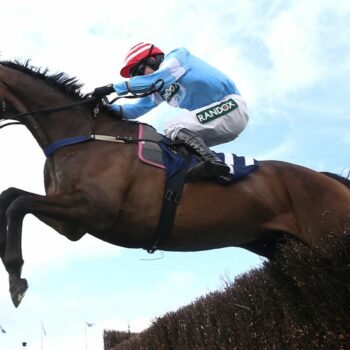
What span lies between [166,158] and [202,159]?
0.94 feet

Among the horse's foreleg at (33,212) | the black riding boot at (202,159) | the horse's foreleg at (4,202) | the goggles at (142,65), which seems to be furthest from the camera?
the goggles at (142,65)

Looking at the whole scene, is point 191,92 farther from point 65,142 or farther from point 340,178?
point 340,178

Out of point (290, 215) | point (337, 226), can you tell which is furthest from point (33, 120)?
point (337, 226)

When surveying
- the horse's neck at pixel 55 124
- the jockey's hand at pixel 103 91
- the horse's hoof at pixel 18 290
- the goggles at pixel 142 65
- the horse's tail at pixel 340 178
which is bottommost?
the horse's hoof at pixel 18 290

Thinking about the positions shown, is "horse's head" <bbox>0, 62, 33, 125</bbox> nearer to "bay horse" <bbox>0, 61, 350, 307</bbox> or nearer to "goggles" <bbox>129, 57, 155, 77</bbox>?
"bay horse" <bbox>0, 61, 350, 307</bbox>

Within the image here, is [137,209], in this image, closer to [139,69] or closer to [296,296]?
[139,69]

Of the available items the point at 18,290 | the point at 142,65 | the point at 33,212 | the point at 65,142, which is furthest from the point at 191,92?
the point at 18,290

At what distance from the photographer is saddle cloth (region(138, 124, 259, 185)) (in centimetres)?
449

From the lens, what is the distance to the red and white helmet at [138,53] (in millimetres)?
4863

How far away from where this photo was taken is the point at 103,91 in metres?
4.68

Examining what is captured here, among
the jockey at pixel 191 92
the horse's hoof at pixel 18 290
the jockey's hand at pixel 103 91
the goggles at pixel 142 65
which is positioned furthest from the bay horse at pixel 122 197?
the goggles at pixel 142 65

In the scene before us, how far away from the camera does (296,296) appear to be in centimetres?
500

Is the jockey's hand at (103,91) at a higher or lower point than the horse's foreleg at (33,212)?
higher

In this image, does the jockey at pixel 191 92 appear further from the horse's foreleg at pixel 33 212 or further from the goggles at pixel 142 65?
the horse's foreleg at pixel 33 212
